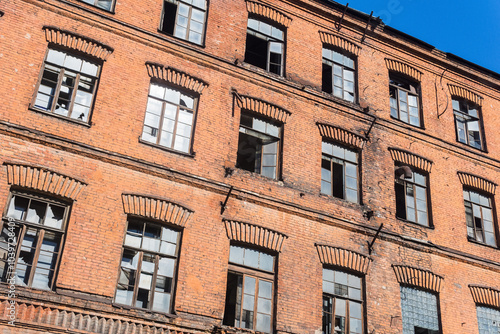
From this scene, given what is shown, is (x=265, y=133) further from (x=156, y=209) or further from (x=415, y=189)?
(x=415, y=189)

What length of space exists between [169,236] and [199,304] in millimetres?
1479

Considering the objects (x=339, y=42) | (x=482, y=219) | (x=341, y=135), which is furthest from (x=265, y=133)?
(x=482, y=219)

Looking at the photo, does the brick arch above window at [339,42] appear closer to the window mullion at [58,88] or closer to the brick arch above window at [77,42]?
the brick arch above window at [77,42]

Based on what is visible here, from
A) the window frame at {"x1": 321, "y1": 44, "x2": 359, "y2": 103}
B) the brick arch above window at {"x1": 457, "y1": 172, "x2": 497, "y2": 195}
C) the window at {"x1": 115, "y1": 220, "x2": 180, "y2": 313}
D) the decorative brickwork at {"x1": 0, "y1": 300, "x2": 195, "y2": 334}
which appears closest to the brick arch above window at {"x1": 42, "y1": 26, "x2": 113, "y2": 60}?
the window at {"x1": 115, "y1": 220, "x2": 180, "y2": 313}

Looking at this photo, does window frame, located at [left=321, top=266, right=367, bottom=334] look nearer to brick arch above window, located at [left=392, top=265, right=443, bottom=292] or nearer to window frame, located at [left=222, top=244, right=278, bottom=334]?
brick arch above window, located at [left=392, top=265, right=443, bottom=292]

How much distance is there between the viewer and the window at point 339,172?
44.6ft

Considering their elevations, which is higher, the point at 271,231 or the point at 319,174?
the point at 319,174

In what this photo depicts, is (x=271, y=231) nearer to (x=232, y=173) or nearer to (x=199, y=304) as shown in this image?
(x=232, y=173)

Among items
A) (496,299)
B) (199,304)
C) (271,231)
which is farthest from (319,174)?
(496,299)

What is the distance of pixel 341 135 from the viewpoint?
14.1m

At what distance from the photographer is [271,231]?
11984 mm

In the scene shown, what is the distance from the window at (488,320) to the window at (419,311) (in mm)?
1355

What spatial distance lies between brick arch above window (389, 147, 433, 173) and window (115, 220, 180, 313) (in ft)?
21.8

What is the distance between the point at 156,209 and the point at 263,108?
3951 mm
